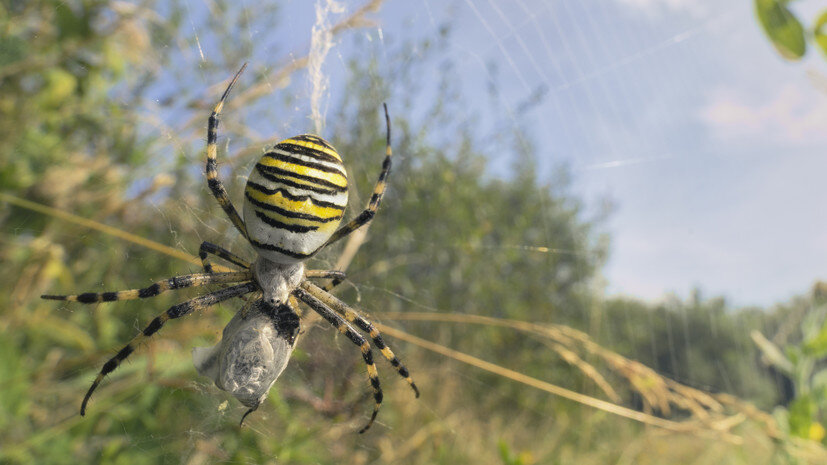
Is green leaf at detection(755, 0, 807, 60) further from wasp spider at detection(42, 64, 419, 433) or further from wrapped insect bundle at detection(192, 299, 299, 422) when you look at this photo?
wrapped insect bundle at detection(192, 299, 299, 422)

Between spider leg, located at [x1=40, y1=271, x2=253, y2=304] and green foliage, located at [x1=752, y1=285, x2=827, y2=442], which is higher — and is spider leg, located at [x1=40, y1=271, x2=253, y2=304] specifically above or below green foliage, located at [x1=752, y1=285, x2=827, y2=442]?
above

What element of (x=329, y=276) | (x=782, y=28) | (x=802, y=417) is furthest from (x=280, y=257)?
(x=802, y=417)

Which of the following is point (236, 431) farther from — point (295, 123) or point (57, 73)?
point (57, 73)

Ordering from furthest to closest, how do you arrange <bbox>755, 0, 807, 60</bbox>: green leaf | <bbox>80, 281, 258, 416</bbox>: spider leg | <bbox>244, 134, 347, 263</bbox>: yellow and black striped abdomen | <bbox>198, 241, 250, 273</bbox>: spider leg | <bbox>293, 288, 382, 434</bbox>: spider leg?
<bbox>293, 288, 382, 434</bbox>: spider leg, <bbox>198, 241, 250, 273</bbox>: spider leg, <bbox>80, 281, 258, 416</bbox>: spider leg, <bbox>244, 134, 347, 263</bbox>: yellow and black striped abdomen, <bbox>755, 0, 807, 60</bbox>: green leaf

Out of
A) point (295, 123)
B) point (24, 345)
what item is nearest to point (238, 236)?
point (295, 123)

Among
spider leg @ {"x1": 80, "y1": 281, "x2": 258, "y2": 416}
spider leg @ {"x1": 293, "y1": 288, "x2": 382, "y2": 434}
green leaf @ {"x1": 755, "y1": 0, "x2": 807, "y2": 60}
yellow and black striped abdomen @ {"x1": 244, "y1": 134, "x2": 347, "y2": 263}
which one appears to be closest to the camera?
green leaf @ {"x1": 755, "y1": 0, "x2": 807, "y2": 60}

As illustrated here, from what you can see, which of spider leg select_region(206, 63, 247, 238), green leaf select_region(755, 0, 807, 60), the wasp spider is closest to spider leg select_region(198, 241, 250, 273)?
the wasp spider

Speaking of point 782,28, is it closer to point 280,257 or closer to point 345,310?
point 280,257

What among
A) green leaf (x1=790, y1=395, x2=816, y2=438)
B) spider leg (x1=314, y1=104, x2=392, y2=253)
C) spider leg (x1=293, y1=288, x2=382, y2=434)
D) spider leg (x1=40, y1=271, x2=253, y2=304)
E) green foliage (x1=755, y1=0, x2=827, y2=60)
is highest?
spider leg (x1=40, y1=271, x2=253, y2=304)
